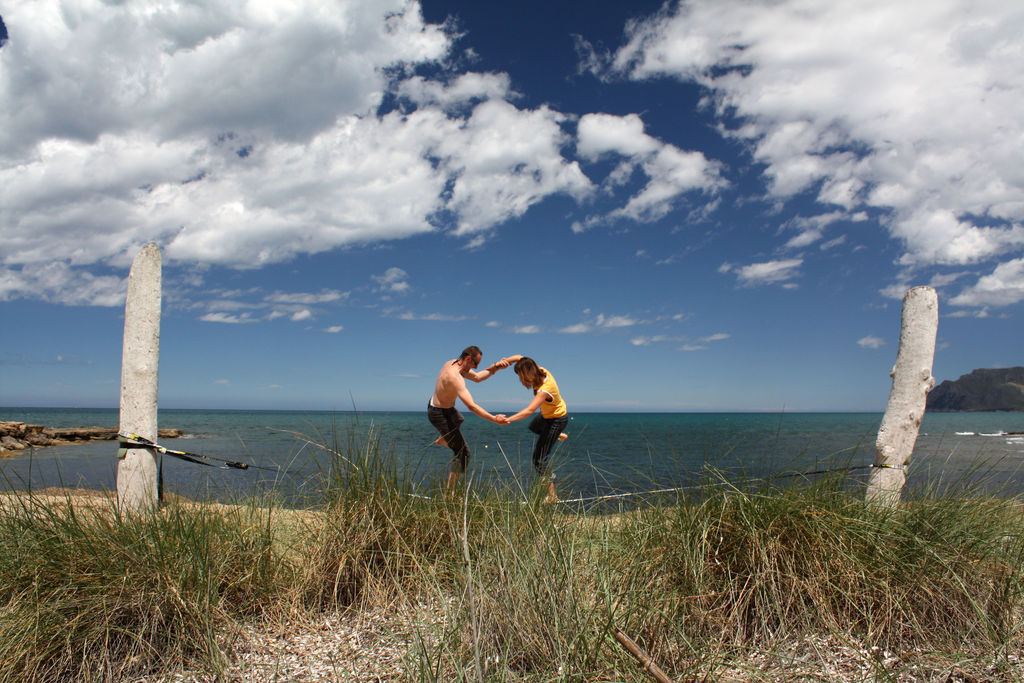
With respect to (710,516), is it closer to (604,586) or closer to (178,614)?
(604,586)

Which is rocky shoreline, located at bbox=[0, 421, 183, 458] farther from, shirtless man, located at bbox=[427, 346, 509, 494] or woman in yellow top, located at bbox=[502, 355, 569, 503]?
woman in yellow top, located at bbox=[502, 355, 569, 503]

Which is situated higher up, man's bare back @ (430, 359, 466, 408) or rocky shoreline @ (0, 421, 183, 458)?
man's bare back @ (430, 359, 466, 408)

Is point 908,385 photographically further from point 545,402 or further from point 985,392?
point 985,392

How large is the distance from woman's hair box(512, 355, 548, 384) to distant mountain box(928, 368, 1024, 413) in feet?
586

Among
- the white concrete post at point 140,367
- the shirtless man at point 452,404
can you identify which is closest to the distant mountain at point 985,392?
the shirtless man at point 452,404

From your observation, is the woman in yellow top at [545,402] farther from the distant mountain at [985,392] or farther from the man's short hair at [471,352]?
the distant mountain at [985,392]

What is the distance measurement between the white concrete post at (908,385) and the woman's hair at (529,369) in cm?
388

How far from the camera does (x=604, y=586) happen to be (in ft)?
9.21

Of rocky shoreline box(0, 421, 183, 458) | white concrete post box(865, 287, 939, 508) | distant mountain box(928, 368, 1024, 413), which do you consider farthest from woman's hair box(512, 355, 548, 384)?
distant mountain box(928, 368, 1024, 413)

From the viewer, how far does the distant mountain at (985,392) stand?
146 metres

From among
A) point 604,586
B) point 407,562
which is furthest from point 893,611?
point 407,562

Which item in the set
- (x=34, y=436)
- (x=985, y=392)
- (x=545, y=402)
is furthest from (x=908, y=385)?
(x=985, y=392)

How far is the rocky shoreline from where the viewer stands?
23.1 metres

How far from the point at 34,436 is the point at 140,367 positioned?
2841 centimetres
